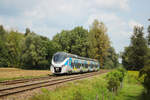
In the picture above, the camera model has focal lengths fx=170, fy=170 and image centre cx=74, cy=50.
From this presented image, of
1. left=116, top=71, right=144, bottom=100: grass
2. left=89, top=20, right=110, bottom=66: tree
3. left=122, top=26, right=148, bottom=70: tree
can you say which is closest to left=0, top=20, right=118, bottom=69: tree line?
left=89, top=20, right=110, bottom=66: tree

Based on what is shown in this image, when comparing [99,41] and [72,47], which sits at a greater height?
[99,41]

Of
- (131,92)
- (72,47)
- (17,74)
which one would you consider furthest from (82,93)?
(72,47)

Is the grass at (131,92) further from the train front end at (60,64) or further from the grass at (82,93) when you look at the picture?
the train front end at (60,64)

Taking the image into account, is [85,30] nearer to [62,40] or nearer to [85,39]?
[85,39]

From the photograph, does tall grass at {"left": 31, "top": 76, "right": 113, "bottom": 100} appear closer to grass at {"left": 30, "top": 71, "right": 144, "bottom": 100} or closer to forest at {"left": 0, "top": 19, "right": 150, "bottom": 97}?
grass at {"left": 30, "top": 71, "right": 144, "bottom": 100}

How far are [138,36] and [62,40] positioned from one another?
93.4ft

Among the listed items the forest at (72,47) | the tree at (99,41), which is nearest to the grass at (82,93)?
the forest at (72,47)

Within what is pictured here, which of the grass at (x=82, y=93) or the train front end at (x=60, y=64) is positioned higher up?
the train front end at (x=60, y=64)

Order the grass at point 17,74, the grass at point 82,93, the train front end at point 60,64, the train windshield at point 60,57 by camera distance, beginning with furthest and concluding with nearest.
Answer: the train windshield at point 60,57 < the train front end at point 60,64 < the grass at point 17,74 < the grass at point 82,93

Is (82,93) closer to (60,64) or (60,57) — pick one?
(60,64)

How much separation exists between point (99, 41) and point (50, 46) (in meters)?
16.1

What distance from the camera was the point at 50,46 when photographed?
170ft

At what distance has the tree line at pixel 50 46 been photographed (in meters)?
49.6

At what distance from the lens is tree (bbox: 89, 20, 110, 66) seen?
2152 inches
